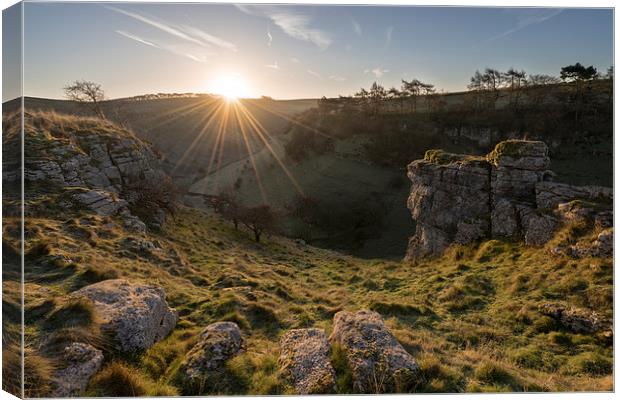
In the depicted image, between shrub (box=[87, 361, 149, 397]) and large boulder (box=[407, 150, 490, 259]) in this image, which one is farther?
large boulder (box=[407, 150, 490, 259])

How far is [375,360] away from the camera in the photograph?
6.98 metres

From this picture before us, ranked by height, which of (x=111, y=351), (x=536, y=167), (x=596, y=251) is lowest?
(x=111, y=351)

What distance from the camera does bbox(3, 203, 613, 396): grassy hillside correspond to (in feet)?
22.6

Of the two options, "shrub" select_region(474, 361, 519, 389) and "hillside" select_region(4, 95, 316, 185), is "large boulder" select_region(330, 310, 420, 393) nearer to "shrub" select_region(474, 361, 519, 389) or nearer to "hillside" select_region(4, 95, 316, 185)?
"shrub" select_region(474, 361, 519, 389)

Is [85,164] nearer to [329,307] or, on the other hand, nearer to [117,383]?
[329,307]

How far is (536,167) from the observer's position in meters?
18.7

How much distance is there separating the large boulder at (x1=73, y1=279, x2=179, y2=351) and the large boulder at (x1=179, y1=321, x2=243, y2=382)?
1335mm

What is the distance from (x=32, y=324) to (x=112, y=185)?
20.7m

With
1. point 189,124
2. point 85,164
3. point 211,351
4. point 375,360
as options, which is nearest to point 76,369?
point 211,351

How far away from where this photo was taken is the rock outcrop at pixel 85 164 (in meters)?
19.6

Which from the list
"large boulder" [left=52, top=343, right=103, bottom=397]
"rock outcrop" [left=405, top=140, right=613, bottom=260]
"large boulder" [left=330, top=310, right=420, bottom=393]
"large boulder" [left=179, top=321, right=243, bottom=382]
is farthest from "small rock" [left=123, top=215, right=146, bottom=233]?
"rock outcrop" [left=405, top=140, right=613, bottom=260]

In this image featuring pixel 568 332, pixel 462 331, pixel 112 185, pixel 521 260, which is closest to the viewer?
pixel 568 332

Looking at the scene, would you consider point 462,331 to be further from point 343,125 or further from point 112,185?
point 343,125

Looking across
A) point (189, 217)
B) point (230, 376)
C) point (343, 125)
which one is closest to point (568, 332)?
point (230, 376)
